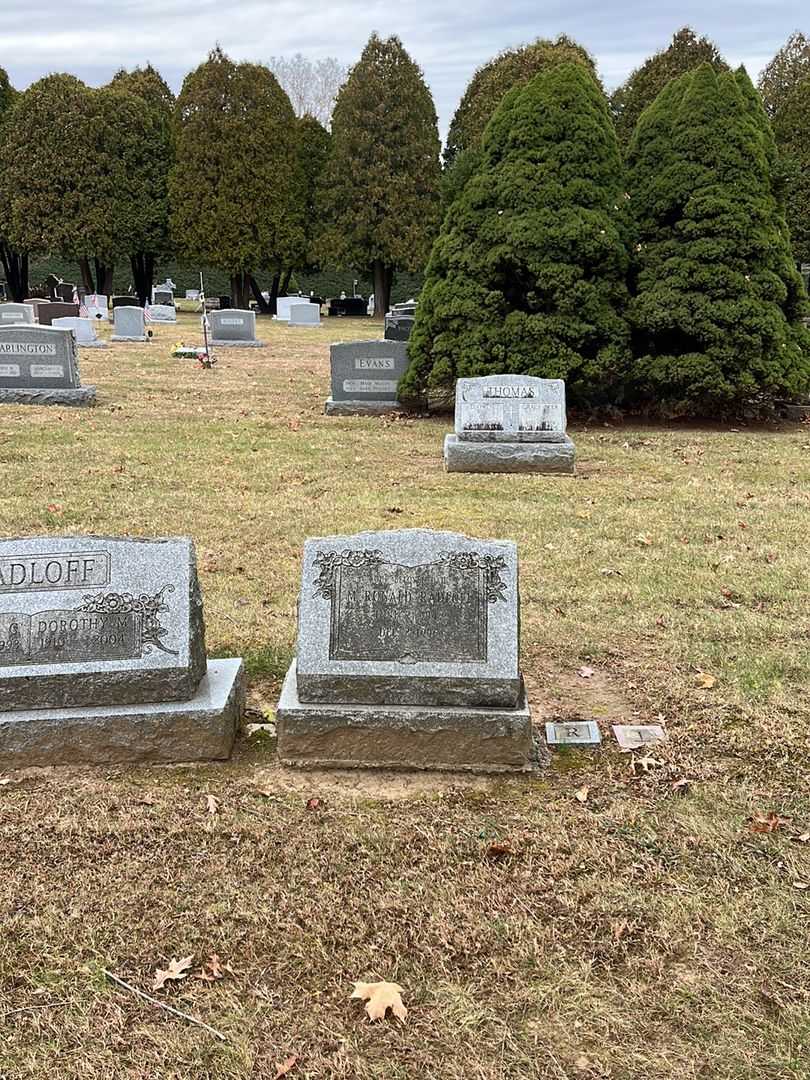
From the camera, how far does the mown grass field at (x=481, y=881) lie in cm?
269

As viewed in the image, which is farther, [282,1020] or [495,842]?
[495,842]

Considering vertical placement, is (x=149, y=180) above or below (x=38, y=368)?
above

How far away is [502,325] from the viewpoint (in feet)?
41.2

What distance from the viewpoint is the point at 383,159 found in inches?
1444

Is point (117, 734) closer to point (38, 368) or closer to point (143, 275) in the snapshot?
point (38, 368)

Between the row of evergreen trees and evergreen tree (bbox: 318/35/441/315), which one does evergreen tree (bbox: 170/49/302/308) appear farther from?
the row of evergreen trees

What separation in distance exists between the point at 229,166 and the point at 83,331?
15016mm

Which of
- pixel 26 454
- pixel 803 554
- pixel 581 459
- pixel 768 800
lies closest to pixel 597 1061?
pixel 768 800

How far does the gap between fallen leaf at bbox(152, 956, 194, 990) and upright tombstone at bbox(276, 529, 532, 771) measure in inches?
48.3

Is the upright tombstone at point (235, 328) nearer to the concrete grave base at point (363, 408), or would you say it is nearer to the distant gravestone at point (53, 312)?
the distant gravestone at point (53, 312)

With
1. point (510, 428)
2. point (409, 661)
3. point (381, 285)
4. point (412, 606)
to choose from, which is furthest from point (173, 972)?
point (381, 285)

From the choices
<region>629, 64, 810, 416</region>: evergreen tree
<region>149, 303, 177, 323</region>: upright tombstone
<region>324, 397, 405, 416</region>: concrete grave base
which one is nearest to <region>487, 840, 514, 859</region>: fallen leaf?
<region>629, 64, 810, 416</region>: evergreen tree

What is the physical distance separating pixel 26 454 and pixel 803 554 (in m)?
8.22

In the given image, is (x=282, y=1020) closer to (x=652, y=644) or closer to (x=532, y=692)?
(x=532, y=692)
